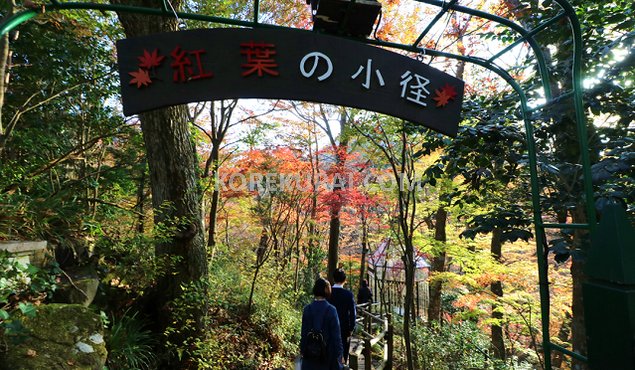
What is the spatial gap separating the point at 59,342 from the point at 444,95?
12.1ft

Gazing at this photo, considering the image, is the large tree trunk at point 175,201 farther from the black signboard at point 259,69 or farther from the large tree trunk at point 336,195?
the large tree trunk at point 336,195

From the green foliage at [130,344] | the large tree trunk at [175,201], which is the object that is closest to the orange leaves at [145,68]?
the large tree trunk at [175,201]

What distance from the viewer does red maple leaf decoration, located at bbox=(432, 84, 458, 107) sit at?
7.88ft

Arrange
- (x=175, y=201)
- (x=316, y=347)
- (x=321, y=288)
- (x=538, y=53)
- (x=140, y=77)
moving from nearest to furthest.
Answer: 1. (x=140, y=77)
2. (x=538, y=53)
3. (x=316, y=347)
4. (x=321, y=288)
5. (x=175, y=201)

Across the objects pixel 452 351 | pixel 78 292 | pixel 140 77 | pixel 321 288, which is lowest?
pixel 452 351

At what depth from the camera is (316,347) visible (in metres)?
3.29

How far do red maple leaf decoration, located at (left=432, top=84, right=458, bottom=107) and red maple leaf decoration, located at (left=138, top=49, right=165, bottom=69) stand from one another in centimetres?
189

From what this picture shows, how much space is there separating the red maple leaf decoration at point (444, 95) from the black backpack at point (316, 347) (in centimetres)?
237

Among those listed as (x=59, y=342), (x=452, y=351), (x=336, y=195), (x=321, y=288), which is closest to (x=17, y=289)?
(x=59, y=342)

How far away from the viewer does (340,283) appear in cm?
452

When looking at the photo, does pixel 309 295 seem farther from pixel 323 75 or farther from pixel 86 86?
pixel 323 75

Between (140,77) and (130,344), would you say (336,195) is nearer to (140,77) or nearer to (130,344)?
(130,344)

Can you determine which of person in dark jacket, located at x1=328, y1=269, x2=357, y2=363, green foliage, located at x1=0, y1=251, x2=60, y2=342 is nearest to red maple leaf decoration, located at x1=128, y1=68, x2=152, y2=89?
green foliage, located at x1=0, y1=251, x2=60, y2=342

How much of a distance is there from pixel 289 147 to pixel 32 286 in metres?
8.45
